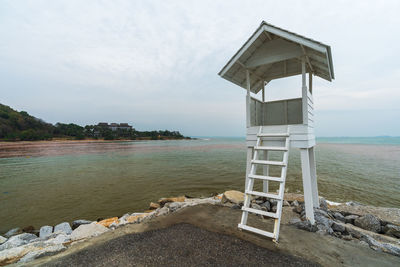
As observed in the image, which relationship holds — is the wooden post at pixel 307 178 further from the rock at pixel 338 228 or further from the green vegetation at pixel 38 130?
the green vegetation at pixel 38 130

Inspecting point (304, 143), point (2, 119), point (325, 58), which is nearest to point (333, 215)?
point (304, 143)

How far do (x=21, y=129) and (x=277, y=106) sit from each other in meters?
107

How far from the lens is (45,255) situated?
12.5ft

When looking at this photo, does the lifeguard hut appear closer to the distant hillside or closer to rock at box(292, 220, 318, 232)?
rock at box(292, 220, 318, 232)

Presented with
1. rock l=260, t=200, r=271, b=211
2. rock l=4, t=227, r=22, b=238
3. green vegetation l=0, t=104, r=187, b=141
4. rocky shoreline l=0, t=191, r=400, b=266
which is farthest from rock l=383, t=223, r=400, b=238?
green vegetation l=0, t=104, r=187, b=141

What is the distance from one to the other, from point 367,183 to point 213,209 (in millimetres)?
15112

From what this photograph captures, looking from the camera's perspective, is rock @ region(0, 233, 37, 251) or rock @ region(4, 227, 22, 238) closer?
rock @ region(0, 233, 37, 251)

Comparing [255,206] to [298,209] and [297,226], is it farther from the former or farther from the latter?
[297,226]

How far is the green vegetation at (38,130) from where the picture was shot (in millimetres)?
67500

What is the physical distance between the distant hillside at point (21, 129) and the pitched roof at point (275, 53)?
3748 inches

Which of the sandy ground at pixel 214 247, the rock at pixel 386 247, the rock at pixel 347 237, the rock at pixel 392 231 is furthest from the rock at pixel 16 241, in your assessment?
the rock at pixel 392 231

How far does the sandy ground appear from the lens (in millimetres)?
3395

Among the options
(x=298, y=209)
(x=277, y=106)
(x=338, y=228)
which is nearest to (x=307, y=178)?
(x=338, y=228)

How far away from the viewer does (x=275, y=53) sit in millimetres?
5867
